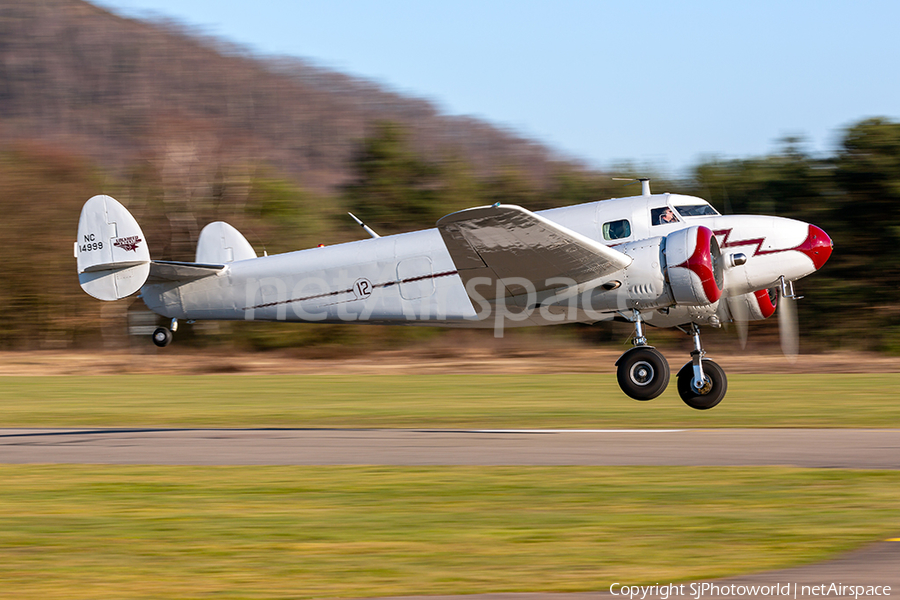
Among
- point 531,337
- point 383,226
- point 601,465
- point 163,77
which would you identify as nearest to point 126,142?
point 163,77

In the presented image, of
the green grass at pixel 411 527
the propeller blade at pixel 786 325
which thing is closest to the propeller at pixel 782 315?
the propeller blade at pixel 786 325

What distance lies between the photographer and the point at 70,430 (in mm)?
15172

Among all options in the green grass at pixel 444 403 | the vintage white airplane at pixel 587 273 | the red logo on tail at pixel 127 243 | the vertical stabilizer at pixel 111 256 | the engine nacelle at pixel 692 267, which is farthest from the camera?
the red logo on tail at pixel 127 243

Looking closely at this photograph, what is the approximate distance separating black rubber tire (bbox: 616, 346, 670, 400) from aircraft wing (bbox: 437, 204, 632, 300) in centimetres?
141

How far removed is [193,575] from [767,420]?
10.9 meters

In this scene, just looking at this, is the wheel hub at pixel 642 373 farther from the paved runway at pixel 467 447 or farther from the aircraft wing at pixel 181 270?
the aircraft wing at pixel 181 270

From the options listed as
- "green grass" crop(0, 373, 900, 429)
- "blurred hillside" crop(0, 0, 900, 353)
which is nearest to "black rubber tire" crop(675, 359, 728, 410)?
"green grass" crop(0, 373, 900, 429)

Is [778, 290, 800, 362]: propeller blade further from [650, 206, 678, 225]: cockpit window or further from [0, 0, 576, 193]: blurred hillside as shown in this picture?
[0, 0, 576, 193]: blurred hillside

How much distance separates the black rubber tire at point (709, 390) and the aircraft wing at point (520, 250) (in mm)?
2315

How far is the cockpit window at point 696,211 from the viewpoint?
50.5 feet

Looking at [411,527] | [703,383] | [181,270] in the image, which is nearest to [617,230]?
[703,383]

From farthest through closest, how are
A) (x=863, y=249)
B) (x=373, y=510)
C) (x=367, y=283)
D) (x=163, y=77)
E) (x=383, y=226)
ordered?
1. (x=163, y=77)
2. (x=383, y=226)
3. (x=863, y=249)
4. (x=367, y=283)
5. (x=373, y=510)

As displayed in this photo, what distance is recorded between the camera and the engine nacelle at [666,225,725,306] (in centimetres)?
1415

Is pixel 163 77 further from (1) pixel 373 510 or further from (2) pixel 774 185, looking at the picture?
(1) pixel 373 510
